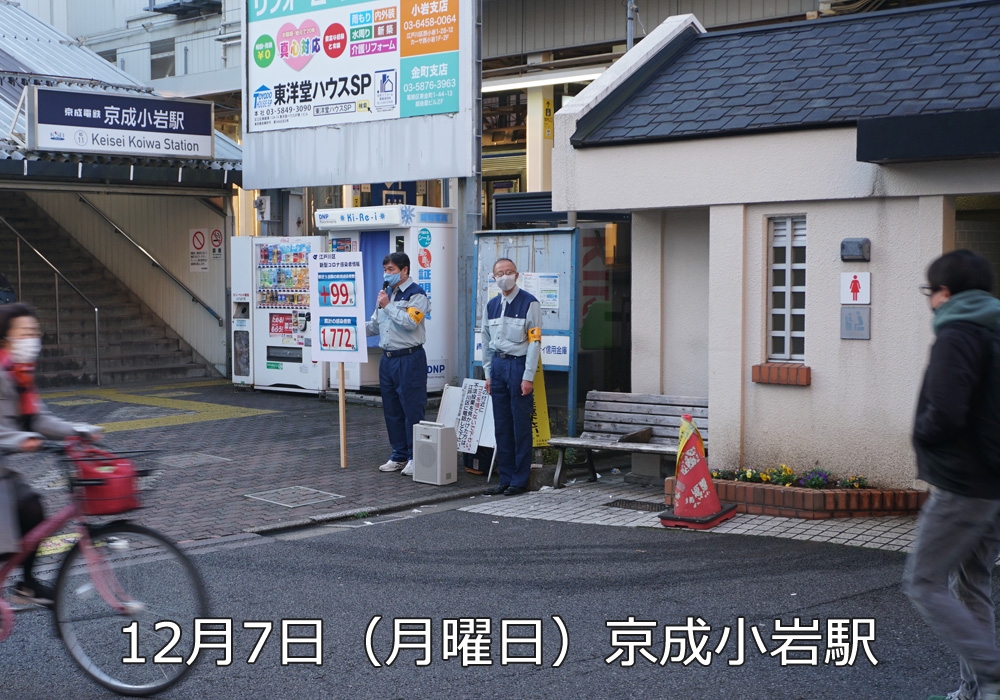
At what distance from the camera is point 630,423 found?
10078 millimetres

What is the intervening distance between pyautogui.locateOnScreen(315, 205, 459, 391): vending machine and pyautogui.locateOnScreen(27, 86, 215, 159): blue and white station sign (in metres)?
3.23

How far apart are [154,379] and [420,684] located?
1372 cm

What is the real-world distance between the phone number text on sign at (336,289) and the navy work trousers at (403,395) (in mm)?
687

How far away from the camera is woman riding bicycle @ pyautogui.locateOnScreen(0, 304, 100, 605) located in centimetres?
483

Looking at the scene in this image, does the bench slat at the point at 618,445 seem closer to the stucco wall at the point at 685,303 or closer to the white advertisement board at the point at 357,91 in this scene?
the stucco wall at the point at 685,303

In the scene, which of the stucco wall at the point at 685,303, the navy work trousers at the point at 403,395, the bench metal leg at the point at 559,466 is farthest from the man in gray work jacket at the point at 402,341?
the stucco wall at the point at 685,303

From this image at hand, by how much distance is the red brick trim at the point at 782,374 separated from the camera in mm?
8789

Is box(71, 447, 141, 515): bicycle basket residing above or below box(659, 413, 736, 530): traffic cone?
above

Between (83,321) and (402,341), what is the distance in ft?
32.5

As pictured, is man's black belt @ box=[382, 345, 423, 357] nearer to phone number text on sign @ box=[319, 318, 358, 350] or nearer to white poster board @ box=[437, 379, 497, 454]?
phone number text on sign @ box=[319, 318, 358, 350]

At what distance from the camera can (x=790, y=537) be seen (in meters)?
7.77

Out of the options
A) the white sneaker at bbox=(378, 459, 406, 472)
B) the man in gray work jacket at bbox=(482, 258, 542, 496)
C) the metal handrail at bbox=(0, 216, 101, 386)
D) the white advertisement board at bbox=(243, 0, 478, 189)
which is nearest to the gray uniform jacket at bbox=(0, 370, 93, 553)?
the man in gray work jacket at bbox=(482, 258, 542, 496)

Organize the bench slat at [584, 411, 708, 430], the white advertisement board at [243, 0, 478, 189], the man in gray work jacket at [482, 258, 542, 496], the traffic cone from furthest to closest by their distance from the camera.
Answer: the white advertisement board at [243, 0, 478, 189], the bench slat at [584, 411, 708, 430], the man in gray work jacket at [482, 258, 542, 496], the traffic cone

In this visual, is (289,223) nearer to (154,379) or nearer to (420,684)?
(154,379)
